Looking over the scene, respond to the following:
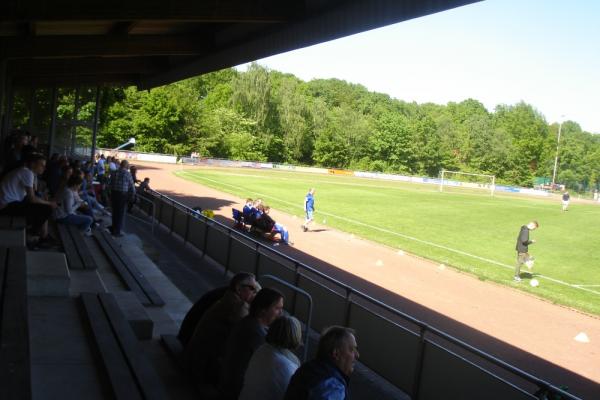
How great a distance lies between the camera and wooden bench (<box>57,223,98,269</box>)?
7.92m

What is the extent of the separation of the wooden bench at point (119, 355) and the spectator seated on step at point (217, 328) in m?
0.46

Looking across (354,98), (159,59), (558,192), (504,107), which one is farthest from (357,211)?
(504,107)

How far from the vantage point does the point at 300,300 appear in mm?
10055

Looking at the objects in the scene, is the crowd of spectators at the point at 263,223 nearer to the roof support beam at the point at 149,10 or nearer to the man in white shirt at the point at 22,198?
the man in white shirt at the point at 22,198

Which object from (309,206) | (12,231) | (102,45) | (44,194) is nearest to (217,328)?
(12,231)

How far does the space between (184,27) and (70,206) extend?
147 inches

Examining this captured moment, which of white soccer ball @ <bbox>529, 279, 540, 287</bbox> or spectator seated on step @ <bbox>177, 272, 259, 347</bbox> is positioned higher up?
spectator seated on step @ <bbox>177, 272, 259, 347</bbox>

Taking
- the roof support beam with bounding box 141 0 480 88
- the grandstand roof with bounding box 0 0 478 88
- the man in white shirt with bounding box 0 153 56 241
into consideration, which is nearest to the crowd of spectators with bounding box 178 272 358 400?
the roof support beam with bounding box 141 0 480 88

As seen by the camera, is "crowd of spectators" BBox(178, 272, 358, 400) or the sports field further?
the sports field

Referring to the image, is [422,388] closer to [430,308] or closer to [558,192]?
[430,308]

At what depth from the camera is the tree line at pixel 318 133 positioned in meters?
78.4

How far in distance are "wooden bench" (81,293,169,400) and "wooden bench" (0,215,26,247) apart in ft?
5.46

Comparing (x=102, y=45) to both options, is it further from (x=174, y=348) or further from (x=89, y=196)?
(x=174, y=348)

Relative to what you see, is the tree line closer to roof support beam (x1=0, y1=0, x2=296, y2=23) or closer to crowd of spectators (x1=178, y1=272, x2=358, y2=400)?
roof support beam (x1=0, y1=0, x2=296, y2=23)
